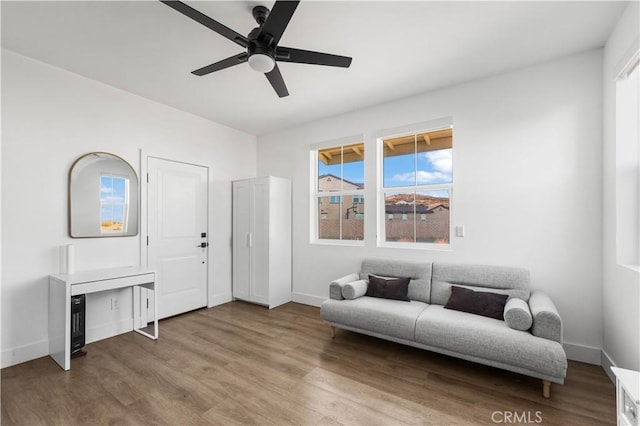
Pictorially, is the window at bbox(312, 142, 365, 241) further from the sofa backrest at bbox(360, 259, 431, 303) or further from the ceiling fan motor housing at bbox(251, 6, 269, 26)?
the ceiling fan motor housing at bbox(251, 6, 269, 26)

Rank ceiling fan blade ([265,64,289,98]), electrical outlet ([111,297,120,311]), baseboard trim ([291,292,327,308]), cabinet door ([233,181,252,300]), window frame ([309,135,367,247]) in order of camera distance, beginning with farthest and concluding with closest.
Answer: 1. cabinet door ([233,181,252,300])
2. baseboard trim ([291,292,327,308])
3. window frame ([309,135,367,247])
4. electrical outlet ([111,297,120,311])
5. ceiling fan blade ([265,64,289,98])

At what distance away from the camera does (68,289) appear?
2521 millimetres

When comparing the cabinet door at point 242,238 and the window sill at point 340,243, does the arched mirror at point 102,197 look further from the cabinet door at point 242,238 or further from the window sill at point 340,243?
the window sill at point 340,243

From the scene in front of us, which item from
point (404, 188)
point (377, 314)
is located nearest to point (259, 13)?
point (404, 188)

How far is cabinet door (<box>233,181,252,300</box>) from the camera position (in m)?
4.48

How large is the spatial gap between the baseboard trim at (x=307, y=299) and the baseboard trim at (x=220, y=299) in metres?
1.03

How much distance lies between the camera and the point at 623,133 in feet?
7.36

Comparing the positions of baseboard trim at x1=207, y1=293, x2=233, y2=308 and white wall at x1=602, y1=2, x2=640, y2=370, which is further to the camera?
baseboard trim at x1=207, y1=293, x2=233, y2=308

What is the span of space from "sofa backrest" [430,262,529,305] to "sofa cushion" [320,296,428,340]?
263 millimetres

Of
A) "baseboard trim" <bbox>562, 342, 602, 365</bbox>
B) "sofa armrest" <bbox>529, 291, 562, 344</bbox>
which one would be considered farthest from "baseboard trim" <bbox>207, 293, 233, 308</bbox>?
"baseboard trim" <bbox>562, 342, 602, 365</bbox>

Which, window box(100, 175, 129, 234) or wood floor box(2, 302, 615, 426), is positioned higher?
window box(100, 175, 129, 234)

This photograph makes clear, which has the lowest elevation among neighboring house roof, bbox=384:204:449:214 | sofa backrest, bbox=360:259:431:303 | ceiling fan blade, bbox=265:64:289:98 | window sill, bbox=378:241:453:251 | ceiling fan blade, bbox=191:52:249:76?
sofa backrest, bbox=360:259:431:303

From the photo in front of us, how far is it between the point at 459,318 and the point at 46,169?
13.6 ft

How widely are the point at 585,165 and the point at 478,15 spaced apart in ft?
5.54
